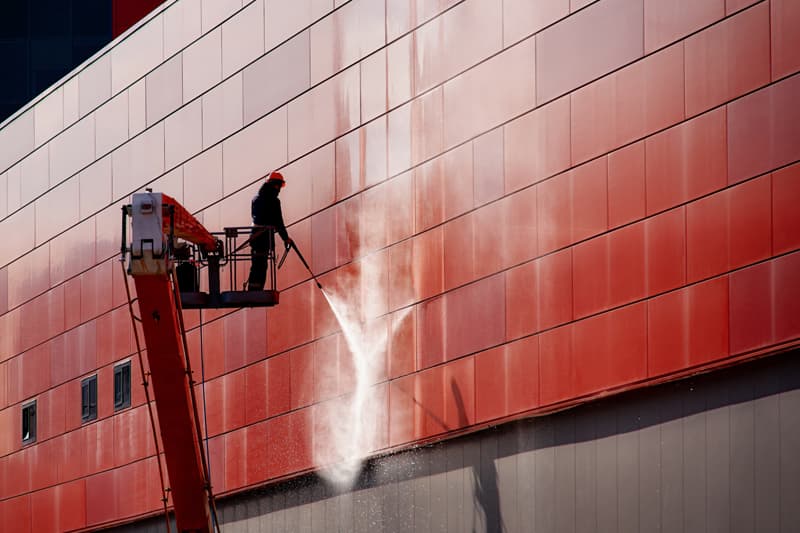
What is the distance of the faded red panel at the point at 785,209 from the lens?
1972 cm

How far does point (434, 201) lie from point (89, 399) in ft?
49.6

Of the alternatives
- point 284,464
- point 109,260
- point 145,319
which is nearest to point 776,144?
point 145,319

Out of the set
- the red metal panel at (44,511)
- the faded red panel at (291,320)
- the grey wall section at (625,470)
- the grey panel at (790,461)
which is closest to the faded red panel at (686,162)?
the grey wall section at (625,470)

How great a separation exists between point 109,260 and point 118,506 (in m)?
5.78

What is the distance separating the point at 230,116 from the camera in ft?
109

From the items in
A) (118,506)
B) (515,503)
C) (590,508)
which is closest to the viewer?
(590,508)

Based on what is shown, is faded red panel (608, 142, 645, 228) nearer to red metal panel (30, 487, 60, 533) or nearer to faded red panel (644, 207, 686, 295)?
faded red panel (644, 207, 686, 295)

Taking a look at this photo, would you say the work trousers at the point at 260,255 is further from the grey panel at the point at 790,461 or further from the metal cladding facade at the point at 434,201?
the grey panel at the point at 790,461

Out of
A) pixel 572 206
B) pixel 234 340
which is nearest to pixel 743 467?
pixel 572 206

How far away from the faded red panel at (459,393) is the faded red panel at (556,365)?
1.86m

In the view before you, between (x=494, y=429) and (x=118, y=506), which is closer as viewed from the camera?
(x=494, y=429)

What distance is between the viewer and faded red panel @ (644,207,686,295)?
70.4ft

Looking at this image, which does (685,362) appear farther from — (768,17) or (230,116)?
(230,116)

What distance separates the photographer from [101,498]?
124 ft
